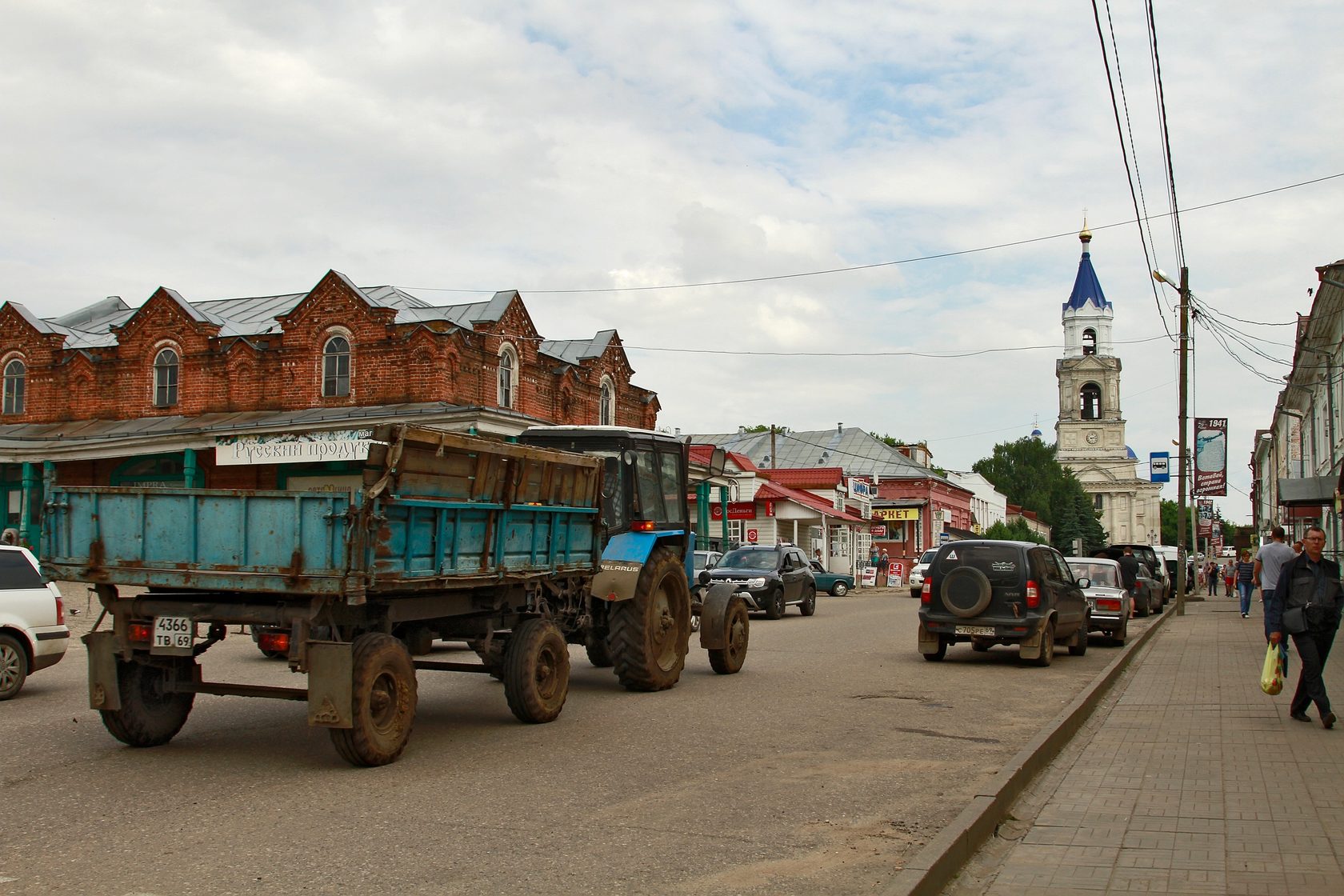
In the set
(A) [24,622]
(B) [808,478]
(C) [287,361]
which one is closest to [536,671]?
(A) [24,622]

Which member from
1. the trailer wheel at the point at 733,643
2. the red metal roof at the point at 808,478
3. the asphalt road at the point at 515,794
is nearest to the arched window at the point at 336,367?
the asphalt road at the point at 515,794

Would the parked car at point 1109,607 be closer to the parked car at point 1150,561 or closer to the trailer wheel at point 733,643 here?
the trailer wheel at point 733,643

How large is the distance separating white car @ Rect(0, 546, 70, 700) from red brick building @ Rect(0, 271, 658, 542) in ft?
51.7

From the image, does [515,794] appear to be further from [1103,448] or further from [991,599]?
[1103,448]

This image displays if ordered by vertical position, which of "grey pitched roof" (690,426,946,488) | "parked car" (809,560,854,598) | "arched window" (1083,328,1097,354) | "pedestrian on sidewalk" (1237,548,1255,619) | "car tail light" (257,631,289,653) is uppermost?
"arched window" (1083,328,1097,354)

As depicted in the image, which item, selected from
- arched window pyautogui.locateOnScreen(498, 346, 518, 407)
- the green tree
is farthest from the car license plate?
the green tree

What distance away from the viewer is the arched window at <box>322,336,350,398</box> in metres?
32.7

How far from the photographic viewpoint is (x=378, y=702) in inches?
324

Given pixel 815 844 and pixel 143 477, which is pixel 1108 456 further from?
pixel 815 844

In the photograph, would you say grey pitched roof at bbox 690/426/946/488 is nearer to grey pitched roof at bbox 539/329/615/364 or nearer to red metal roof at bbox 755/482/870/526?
red metal roof at bbox 755/482/870/526

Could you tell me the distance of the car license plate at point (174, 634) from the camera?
8188 mm

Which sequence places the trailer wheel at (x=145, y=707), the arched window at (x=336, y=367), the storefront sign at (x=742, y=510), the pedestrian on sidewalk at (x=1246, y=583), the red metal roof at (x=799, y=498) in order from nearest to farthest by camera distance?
the trailer wheel at (x=145, y=707), the pedestrian on sidewalk at (x=1246, y=583), the arched window at (x=336, y=367), the storefront sign at (x=742, y=510), the red metal roof at (x=799, y=498)

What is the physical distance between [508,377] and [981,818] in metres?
29.2

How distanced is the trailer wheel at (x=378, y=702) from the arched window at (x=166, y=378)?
96.2 feet
